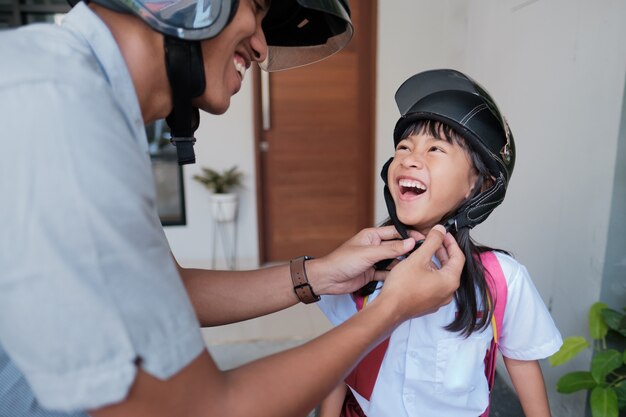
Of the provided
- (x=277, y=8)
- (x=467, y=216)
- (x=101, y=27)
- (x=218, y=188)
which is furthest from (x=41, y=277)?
(x=218, y=188)

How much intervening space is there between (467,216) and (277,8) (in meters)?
0.71

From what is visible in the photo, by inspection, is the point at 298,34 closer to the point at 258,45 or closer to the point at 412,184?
the point at 258,45

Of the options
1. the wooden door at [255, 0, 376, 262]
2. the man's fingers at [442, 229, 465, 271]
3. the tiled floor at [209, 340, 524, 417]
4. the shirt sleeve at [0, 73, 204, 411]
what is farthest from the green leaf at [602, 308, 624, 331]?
the wooden door at [255, 0, 376, 262]

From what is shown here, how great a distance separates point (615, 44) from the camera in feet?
5.59

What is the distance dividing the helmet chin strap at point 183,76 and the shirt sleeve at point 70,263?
213 millimetres

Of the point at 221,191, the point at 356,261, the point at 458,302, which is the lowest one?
the point at 221,191

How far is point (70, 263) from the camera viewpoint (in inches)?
20.8

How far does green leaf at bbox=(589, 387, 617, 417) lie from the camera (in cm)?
145

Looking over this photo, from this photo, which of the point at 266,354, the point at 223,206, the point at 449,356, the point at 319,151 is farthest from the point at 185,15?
the point at 319,151

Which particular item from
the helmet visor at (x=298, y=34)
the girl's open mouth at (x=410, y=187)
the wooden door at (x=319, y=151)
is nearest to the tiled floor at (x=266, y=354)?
the wooden door at (x=319, y=151)

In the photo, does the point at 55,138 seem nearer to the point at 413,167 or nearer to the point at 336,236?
the point at 413,167

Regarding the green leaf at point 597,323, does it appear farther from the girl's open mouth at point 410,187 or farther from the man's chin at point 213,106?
the man's chin at point 213,106

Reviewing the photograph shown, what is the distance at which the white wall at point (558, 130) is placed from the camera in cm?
179

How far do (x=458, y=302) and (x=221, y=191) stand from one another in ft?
10.2
